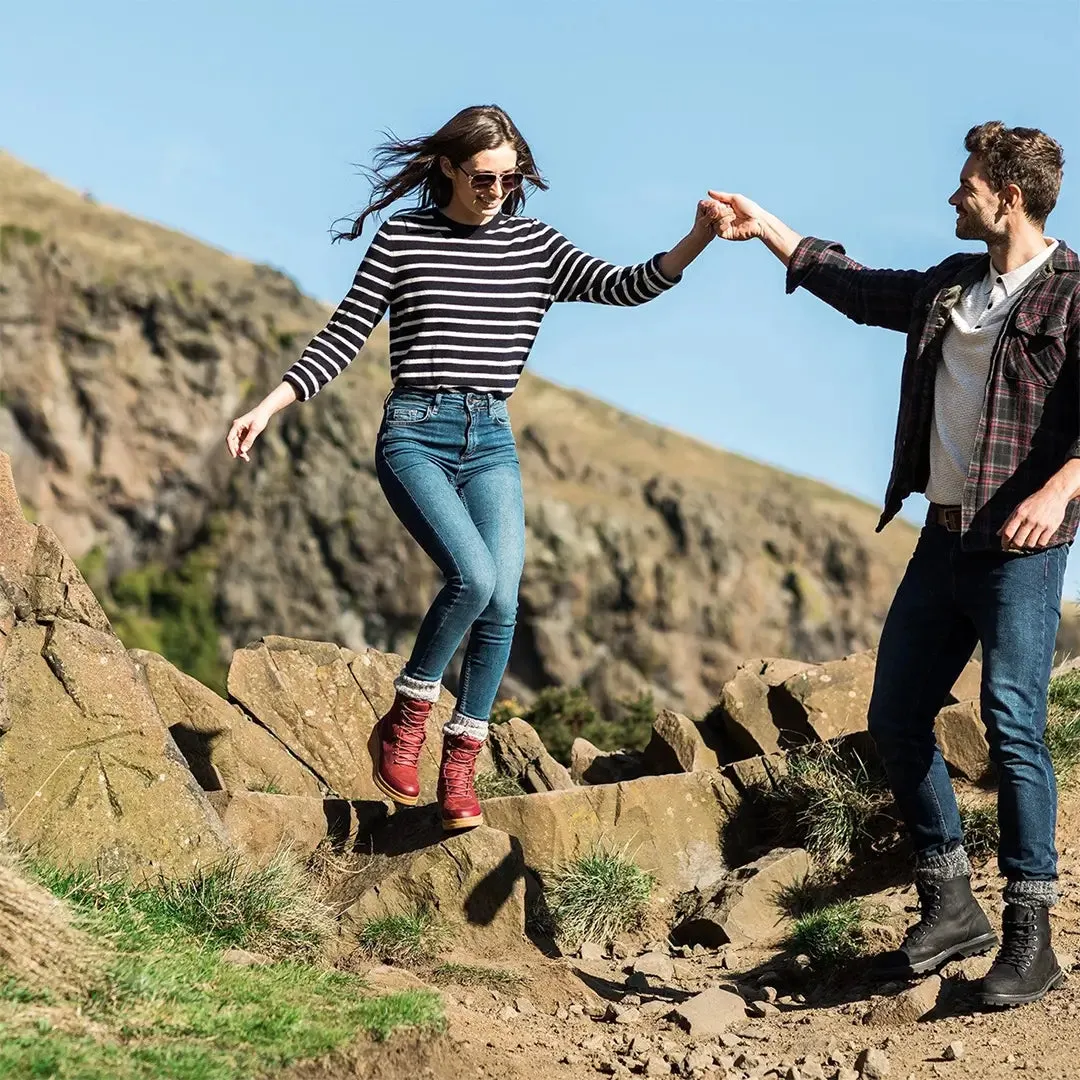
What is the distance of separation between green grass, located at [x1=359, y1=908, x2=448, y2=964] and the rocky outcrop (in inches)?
29.1

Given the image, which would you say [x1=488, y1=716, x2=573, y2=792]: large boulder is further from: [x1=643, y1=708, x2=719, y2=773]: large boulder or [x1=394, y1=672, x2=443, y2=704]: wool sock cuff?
[x1=394, y1=672, x2=443, y2=704]: wool sock cuff

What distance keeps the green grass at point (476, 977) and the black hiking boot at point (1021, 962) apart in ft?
6.19

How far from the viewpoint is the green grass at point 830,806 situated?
25.9 ft

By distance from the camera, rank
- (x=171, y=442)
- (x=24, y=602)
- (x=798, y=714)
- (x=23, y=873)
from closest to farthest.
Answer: (x=23, y=873), (x=24, y=602), (x=798, y=714), (x=171, y=442)

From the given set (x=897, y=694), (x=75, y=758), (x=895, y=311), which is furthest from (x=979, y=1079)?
(x=75, y=758)

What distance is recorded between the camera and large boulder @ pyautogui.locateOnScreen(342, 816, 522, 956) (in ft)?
22.5

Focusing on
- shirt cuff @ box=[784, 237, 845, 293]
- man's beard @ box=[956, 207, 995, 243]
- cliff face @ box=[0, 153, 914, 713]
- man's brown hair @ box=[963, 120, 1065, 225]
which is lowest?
cliff face @ box=[0, 153, 914, 713]

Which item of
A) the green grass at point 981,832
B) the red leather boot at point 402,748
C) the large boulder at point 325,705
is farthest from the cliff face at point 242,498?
the red leather boot at point 402,748

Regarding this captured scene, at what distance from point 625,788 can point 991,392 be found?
3.40 metres

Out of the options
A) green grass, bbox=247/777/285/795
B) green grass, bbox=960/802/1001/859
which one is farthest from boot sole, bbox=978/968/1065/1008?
green grass, bbox=247/777/285/795

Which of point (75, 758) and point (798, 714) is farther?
point (798, 714)

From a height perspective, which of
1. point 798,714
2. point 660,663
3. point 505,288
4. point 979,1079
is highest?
point 505,288

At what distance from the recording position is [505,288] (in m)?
6.48

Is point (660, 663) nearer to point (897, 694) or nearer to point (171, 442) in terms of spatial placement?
point (171, 442)
